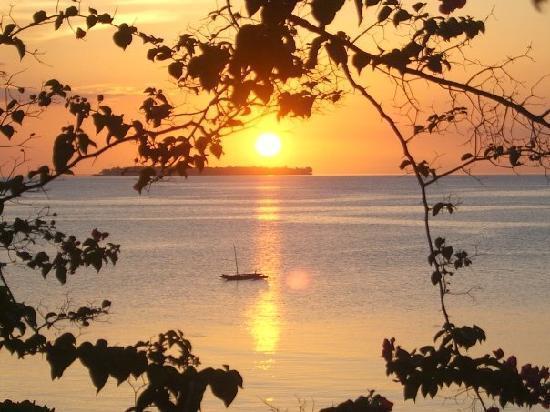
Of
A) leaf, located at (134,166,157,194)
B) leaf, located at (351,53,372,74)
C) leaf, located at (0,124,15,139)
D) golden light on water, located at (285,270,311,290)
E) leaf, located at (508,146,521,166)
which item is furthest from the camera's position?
golden light on water, located at (285,270,311,290)

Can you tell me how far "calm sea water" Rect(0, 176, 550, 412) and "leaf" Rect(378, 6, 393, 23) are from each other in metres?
0.74

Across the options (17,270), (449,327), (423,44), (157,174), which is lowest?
(449,327)

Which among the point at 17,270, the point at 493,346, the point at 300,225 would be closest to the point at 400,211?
the point at 300,225

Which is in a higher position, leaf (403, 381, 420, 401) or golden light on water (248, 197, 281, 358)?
golden light on water (248, 197, 281, 358)

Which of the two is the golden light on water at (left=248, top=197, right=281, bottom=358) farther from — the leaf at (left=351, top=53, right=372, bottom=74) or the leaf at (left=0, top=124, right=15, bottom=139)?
the leaf at (left=351, top=53, right=372, bottom=74)

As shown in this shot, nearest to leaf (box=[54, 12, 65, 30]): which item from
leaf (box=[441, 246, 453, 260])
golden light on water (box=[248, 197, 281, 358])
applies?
leaf (box=[441, 246, 453, 260])

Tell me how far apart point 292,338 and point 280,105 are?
26.9 m

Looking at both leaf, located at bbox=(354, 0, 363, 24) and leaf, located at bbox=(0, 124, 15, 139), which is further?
leaf, located at bbox=(0, 124, 15, 139)

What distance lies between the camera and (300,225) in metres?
90.1

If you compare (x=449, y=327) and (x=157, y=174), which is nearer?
(x=449, y=327)

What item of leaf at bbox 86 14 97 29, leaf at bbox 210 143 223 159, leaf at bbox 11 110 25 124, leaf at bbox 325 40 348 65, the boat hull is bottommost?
leaf at bbox 325 40 348 65

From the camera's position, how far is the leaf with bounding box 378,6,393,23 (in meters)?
3.47

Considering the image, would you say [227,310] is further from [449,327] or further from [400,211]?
[400,211]

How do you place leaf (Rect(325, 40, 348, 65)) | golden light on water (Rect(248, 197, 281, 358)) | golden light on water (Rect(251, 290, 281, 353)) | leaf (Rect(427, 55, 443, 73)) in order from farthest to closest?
golden light on water (Rect(248, 197, 281, 358)), golden light on water (Rect(251, 290, 281, 353)), leaf (Rect(427, 55, 443, 73)), leaf (Rect(325, 40, 348, 65))
